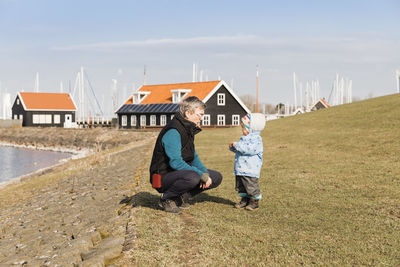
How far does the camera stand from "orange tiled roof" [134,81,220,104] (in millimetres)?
48938

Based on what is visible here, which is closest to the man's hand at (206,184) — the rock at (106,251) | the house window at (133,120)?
the rock at (106,251)

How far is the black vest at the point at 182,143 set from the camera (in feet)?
20.9

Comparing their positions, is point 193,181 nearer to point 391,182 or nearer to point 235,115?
point 391,182

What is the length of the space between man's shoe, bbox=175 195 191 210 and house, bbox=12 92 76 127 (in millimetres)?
59350

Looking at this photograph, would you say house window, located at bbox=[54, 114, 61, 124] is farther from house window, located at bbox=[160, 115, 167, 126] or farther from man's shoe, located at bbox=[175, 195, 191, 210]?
man's shoe, located at bbox=[175, 195, 191, 210]

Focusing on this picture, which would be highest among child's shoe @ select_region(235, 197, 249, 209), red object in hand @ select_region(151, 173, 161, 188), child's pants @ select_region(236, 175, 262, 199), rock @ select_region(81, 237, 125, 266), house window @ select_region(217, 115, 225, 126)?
house window @ select_region(217, 115, 225, 126)

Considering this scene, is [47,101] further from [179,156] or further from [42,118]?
[179,156]

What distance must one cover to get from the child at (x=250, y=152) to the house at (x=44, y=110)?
59785 mm

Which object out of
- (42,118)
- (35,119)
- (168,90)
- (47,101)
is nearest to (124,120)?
(168,90)

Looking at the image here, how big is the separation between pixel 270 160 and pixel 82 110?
55657mm

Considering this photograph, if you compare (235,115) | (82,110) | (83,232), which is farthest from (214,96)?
(83,232)

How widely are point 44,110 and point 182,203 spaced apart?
6243 cm

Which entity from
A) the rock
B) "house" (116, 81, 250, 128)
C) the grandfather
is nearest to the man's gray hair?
the grandfather

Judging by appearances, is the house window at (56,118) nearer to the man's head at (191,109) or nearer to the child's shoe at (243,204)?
the child's shoe at (243,204)
